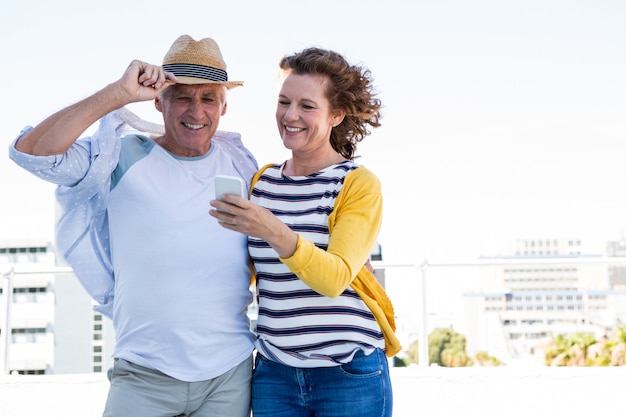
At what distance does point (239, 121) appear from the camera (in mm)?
81812

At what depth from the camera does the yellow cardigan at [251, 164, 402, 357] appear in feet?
5.33

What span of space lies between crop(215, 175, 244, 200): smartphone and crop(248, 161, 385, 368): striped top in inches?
12.8

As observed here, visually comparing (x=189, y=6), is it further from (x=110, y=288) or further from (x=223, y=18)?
(x=110, y=288)

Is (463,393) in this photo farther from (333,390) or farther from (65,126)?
(65,126)

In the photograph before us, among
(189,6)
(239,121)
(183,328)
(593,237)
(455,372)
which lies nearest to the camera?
(183,328)

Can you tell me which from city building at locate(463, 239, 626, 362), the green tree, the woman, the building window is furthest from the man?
city building at locate(463, 239, 626, 362)

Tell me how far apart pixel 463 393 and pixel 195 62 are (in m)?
2.52

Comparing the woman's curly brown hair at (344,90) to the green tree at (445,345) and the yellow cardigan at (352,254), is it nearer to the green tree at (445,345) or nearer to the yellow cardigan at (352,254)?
the yellow cardigan at (352,254)

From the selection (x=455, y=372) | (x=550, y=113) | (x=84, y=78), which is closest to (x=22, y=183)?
(x=84, y=78)

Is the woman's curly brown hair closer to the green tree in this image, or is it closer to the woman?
the woman

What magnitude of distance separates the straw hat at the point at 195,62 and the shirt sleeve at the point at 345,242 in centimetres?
54

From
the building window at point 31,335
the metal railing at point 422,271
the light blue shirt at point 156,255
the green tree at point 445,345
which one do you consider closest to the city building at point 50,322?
the building window at point 31,335

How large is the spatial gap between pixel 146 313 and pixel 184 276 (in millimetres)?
135

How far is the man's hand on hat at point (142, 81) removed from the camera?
180 cm
